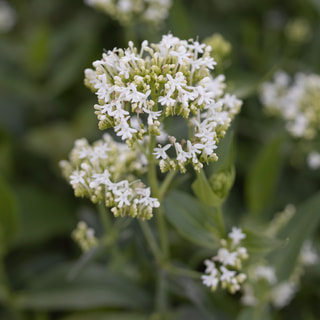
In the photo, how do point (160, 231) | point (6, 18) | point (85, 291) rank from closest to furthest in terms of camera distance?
point (160, 231), point (85, 291), point (6, 18)

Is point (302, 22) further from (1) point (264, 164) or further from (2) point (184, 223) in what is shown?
(2) point (184, 223)

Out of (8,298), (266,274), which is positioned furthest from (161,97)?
(8,298)

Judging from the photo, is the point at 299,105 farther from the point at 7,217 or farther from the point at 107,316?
the point at 7,217

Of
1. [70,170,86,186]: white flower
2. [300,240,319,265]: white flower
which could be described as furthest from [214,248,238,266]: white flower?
[300,240,319,265]: white flower

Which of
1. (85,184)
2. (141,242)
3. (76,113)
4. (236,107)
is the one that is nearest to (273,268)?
(141,242)

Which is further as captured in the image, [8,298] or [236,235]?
[8,298]

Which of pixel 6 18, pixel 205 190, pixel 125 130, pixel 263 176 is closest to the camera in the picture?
pixel 125 130

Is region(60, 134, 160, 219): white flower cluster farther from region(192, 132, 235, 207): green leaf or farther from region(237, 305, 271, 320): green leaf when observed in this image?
region(237, 305, 271, 320): green leaf

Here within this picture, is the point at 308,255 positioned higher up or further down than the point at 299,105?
further down
